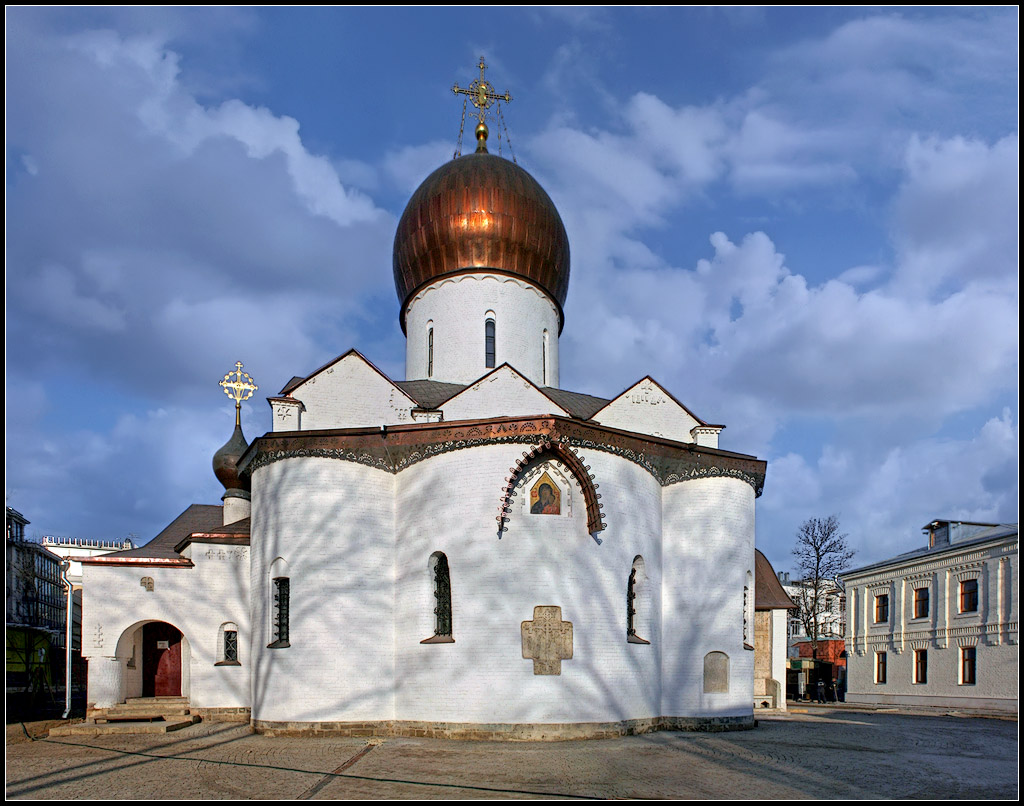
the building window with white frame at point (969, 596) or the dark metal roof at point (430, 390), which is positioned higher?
the dark metal roof at point (430, 390)

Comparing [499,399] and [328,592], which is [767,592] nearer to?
[499,399]

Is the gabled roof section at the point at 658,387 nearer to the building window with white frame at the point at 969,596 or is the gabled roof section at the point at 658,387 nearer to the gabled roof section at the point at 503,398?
the gabled roof section at the point at 503,398

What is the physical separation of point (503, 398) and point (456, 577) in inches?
166

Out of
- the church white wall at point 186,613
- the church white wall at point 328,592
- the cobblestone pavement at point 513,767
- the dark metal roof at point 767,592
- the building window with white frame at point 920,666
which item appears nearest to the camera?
the cobblestone pavement at point 513,767

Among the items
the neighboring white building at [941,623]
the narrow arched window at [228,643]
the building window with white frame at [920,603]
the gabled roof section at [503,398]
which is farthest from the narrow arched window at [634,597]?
the building window with white frame at [920,603]

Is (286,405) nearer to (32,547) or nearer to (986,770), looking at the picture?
(986,770)

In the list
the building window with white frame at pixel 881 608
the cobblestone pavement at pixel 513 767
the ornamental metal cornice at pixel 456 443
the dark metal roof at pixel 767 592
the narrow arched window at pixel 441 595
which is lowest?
the building window with white frame at pixel 881 608

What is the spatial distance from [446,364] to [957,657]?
18724 mm

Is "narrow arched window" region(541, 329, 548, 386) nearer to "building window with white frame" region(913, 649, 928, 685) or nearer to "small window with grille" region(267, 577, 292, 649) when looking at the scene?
"small window with grille" region(267, 577, 292, 649)

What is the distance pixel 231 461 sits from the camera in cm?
2164

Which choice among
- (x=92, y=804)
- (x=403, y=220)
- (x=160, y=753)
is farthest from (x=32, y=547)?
(x=92, y=804)

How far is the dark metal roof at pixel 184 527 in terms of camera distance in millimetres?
21578

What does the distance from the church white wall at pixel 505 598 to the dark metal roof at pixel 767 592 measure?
25.1 feet

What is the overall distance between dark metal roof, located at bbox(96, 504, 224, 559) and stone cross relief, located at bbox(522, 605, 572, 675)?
9312 millimetres
